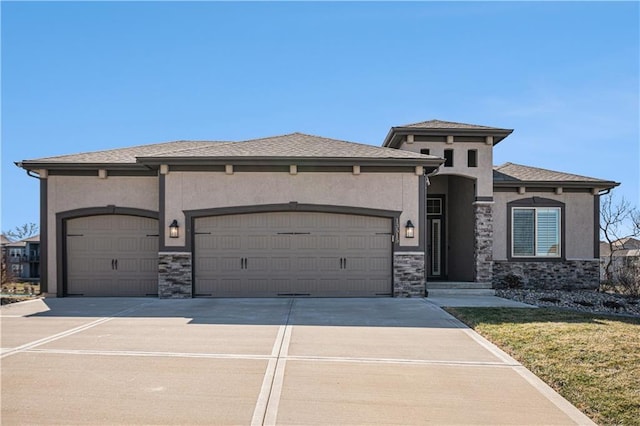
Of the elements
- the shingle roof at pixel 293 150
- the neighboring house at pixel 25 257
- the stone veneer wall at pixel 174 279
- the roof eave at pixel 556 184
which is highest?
the shingle roof at pixel 293 150

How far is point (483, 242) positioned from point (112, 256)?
446 inches

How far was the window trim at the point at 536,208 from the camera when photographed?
50.2ft

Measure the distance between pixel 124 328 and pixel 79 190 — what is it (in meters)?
6.36

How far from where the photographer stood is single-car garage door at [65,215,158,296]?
13.0 meters

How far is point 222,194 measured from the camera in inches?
491

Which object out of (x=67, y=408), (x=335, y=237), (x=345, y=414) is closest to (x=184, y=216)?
(x=335, y=237)

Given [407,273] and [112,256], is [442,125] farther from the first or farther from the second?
[112,256]

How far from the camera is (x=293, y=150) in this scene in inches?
504

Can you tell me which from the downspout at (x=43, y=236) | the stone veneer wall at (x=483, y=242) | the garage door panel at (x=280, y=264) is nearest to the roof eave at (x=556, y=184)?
the stone veneer wall at (x=483, y=242)

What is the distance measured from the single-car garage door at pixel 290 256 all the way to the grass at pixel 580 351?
10.9ft

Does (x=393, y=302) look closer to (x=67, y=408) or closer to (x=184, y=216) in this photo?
(x=184, y=216)

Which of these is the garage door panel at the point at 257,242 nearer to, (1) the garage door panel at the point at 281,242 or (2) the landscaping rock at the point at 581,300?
(1) the garage door panel at the point at 281,242

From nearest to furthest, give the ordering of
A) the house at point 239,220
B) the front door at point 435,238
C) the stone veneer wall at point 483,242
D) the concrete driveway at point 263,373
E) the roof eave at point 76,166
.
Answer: the concrete driveway at point 263,373 < the house at point 239,220 < the roof eave at point 76,166 < the stone veneer wall at point 483,242 < the front door at point 435,238

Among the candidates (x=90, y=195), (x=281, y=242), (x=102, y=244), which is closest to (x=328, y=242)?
(x=281, y=242)
